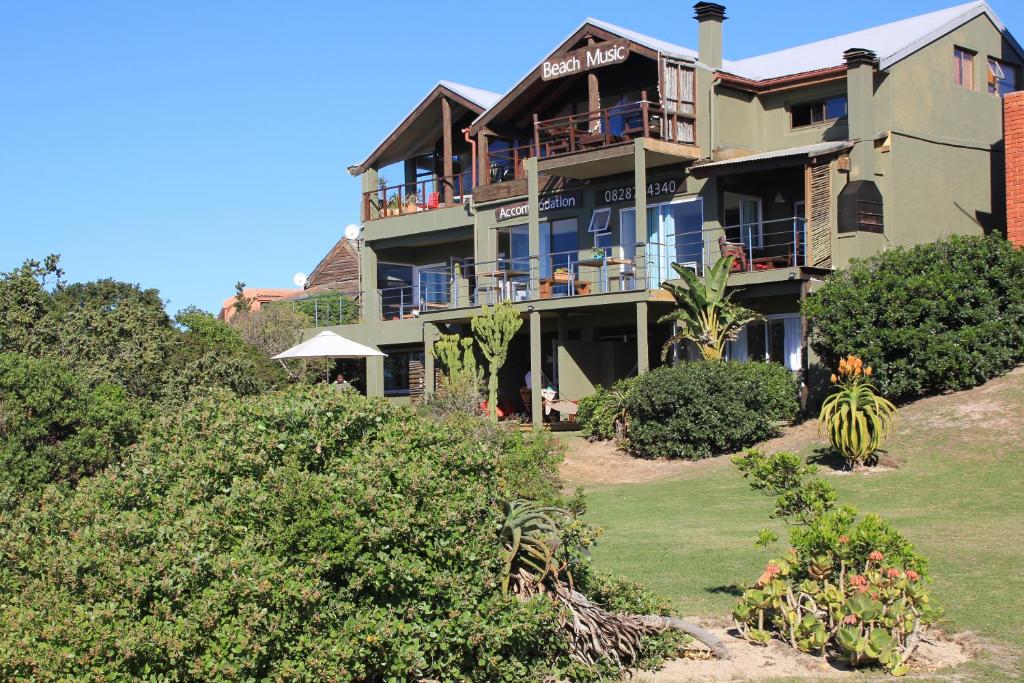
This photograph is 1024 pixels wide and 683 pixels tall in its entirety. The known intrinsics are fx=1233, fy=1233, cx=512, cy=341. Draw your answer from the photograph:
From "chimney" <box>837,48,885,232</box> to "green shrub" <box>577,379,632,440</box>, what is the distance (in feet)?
20.0

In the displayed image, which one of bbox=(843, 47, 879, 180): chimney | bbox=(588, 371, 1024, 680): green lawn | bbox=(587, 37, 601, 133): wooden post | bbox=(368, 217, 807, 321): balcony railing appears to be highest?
bbox=(587, 37, 601, 133): wooden post

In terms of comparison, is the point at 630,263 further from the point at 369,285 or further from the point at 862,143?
the point at 369,285

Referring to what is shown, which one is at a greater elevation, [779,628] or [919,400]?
[919,400]

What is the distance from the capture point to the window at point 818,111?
2833cm

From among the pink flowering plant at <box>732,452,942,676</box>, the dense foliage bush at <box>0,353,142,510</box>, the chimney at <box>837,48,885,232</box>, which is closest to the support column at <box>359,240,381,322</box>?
the chimney at <box>837,48,885,232</box>

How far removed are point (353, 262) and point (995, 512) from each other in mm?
44386

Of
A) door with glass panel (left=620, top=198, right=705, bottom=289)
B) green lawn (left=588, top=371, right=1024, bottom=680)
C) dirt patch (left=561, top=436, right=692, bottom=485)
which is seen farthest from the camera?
door with glass panel (left=620, top=198, right=705, bottom=289)

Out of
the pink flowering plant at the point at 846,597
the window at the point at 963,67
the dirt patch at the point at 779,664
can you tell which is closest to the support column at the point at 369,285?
the window at the point at 963,67

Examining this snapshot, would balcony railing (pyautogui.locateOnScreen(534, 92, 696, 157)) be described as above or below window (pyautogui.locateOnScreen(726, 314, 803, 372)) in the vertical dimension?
above

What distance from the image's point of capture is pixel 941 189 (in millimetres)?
28594

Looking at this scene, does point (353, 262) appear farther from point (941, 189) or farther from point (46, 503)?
point (46, 503)

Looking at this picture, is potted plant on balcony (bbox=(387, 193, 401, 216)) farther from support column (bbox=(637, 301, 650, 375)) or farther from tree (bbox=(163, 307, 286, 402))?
support column (bbox=(637, 301, 650, 375))

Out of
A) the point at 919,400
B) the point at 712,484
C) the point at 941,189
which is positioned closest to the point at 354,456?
the point at 712,484

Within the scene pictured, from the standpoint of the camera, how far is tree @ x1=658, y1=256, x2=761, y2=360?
25.3 metres
